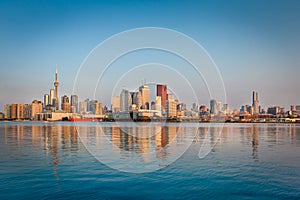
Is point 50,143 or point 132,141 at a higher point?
point 50,143

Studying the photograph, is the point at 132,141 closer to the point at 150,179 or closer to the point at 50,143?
the point at 50,143

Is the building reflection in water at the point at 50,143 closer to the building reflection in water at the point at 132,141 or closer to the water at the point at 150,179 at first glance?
the building reflection in water at the point at 132,141

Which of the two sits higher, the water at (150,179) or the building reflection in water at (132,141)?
the water at (150,179)

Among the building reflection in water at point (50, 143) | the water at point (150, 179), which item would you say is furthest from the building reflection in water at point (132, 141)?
the water at point (150, 179)

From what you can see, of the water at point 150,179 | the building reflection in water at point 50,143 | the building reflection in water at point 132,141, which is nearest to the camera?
the water at point 150,179

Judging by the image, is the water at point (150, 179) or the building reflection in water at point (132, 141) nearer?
the water at point (150, 179)

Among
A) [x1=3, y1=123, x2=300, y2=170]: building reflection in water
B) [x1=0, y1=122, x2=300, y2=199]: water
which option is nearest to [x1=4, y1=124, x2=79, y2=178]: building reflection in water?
[x1=3, y1=123, x2=300, y2=170]: building reflection in water

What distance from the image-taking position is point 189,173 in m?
16.3

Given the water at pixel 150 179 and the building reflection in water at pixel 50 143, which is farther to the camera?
the building reflection in water at pixel 50 143

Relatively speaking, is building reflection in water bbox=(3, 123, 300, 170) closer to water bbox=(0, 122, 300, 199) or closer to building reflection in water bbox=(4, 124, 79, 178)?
building reflection in water bbox=(4, 124, 79, 178)

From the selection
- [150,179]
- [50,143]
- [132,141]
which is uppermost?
[150,179]

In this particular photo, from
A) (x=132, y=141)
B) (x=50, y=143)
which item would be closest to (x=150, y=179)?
(x=50, y=143)

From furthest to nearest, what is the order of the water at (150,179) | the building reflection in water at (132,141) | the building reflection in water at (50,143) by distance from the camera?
the building reflection in water at (132,141), the building reflection in water at (50,143), the water at (150,179)

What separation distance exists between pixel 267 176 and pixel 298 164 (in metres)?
5.25
